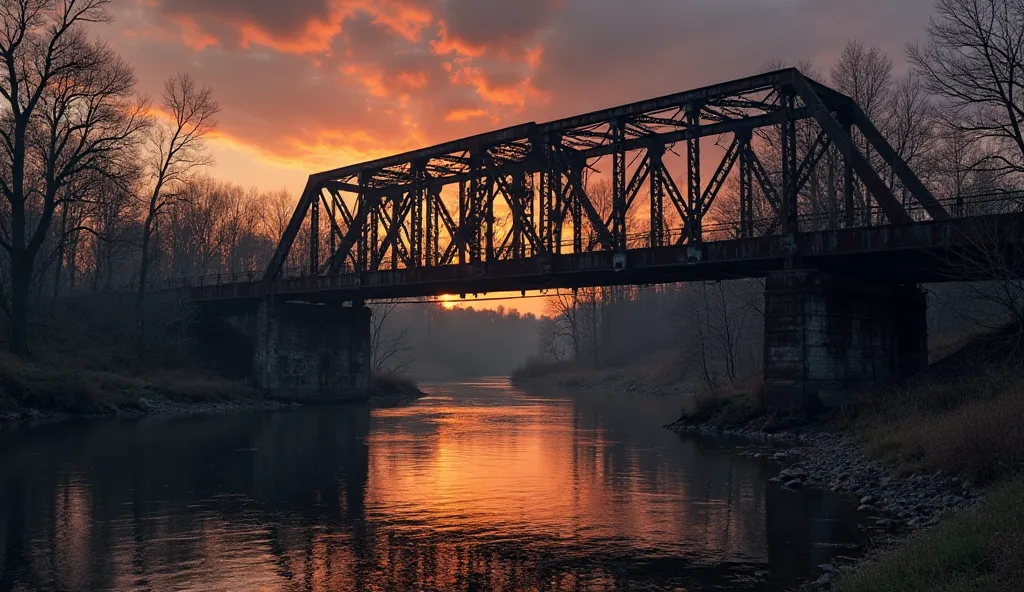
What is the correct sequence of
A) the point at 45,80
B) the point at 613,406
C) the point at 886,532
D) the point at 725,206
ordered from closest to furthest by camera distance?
the point at 886,532 → the point at 45,80 → the point at 613,406 → the point at 725,206

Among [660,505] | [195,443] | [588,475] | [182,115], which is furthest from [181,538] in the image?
[182,115]

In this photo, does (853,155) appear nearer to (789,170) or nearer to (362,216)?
(789,170)

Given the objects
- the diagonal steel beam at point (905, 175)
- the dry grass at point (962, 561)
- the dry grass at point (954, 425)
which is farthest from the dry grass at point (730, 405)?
the dry grass at point (962, 561)

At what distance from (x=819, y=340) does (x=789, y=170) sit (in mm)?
7689

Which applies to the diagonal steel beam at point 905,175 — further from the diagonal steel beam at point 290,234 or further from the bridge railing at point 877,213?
the diagonal steel beam at point 290,234

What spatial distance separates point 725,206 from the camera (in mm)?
70375

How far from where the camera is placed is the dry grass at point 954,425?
18.9 meters

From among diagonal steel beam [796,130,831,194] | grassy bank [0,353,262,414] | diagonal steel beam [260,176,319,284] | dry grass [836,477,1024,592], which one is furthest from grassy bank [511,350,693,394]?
dry grass [836,477,1024,592]

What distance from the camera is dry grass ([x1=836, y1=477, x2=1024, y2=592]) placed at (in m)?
9.74

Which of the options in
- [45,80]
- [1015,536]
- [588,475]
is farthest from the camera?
[45,80]

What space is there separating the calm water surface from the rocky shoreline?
713 mm

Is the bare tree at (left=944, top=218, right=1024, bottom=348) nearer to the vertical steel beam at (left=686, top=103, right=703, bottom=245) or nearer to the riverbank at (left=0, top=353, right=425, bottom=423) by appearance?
the vertical steel beam at (left=686, top=103, right=703, bottom=245)

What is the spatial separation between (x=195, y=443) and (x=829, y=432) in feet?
84.6

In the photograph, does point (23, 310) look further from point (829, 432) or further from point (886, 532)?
point (886, 532)
